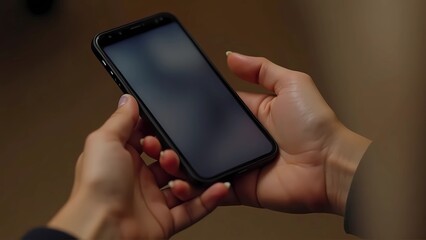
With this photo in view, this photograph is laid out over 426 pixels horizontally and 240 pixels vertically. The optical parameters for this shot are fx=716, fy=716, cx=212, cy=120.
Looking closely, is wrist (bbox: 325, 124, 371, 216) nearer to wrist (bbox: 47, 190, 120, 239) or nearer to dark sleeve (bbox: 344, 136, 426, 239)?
dark sleeve (bbox: 344, 136, 426, 239)

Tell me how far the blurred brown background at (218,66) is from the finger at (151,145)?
0.25 metres

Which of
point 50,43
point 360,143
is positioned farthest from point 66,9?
point 360,143

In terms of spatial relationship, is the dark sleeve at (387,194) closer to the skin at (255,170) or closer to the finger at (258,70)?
the skin at (255,170)

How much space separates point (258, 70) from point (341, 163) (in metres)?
0.15

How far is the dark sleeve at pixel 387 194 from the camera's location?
0.75 metres

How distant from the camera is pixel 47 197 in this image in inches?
39.4

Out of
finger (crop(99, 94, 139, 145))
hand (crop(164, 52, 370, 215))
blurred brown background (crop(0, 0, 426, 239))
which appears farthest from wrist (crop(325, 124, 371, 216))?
finger (crop(99, 94, 139, 145))

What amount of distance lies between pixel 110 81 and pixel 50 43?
0.13 meters

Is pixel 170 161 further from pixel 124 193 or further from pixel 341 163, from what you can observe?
pixel 341 163

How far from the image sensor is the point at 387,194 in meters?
0.77

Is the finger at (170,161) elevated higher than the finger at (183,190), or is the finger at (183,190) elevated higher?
the finger at (170,161)

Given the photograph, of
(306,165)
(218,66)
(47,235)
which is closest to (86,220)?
(47,235)

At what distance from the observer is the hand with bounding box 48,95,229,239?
64 cm

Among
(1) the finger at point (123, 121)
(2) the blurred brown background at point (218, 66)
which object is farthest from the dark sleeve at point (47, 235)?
(2) the blurred brown background at point (218, 66)
